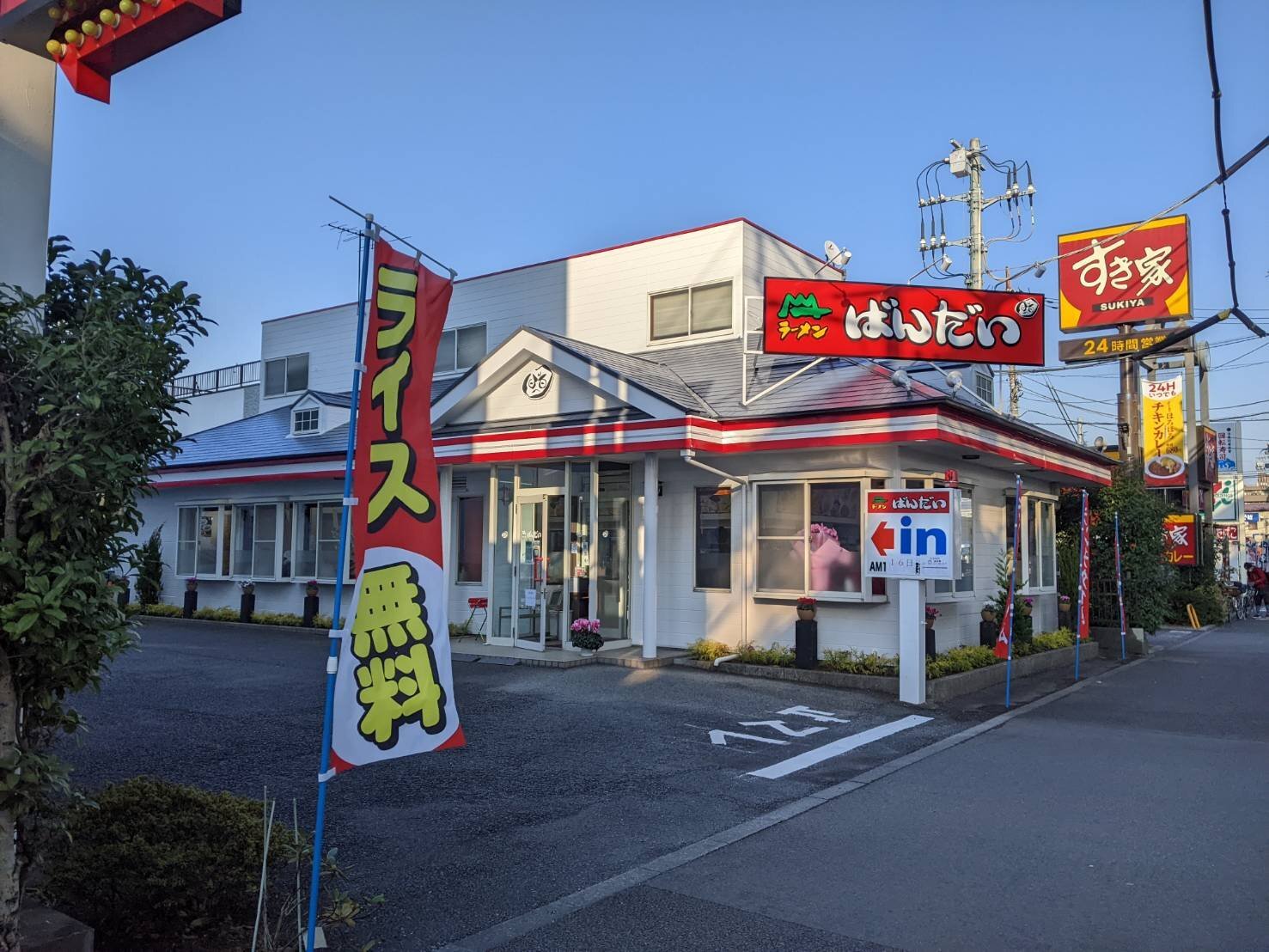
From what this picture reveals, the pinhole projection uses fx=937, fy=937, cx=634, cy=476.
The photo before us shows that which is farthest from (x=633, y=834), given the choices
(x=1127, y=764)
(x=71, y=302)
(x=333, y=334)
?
(x=333, y=334)

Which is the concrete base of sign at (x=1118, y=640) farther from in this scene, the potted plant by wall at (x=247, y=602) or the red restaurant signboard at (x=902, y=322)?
the potted plant by wall at (x=247, y=602)

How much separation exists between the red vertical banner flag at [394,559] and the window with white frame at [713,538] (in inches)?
383

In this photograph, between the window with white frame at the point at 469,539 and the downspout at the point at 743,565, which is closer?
the downspout at the point at 743,565

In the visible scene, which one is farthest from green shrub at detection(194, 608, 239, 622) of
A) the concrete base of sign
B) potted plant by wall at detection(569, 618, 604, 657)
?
the concrete base of sign

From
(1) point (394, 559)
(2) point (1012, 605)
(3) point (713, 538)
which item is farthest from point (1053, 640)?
(1) point (394, 559)

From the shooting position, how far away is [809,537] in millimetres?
13062

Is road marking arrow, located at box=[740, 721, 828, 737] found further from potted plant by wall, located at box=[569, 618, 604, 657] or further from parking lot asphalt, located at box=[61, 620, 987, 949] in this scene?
potted plant by wall, located at box=[569, 618, 604, 657]

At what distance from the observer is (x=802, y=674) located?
12.2m

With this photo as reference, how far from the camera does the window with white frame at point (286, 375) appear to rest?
79.7ft

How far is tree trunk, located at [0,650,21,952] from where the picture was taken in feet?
11.2

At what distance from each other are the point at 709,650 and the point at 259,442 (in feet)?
41.6

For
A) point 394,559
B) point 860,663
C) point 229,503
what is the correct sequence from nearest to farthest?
1. point 394,559
2. point 860,663
3. point 229,503

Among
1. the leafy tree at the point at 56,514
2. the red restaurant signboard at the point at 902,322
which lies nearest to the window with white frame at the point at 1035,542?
the red restaurant signboard at the point at 902,322

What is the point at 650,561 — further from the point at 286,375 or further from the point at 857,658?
the point at 286,375
